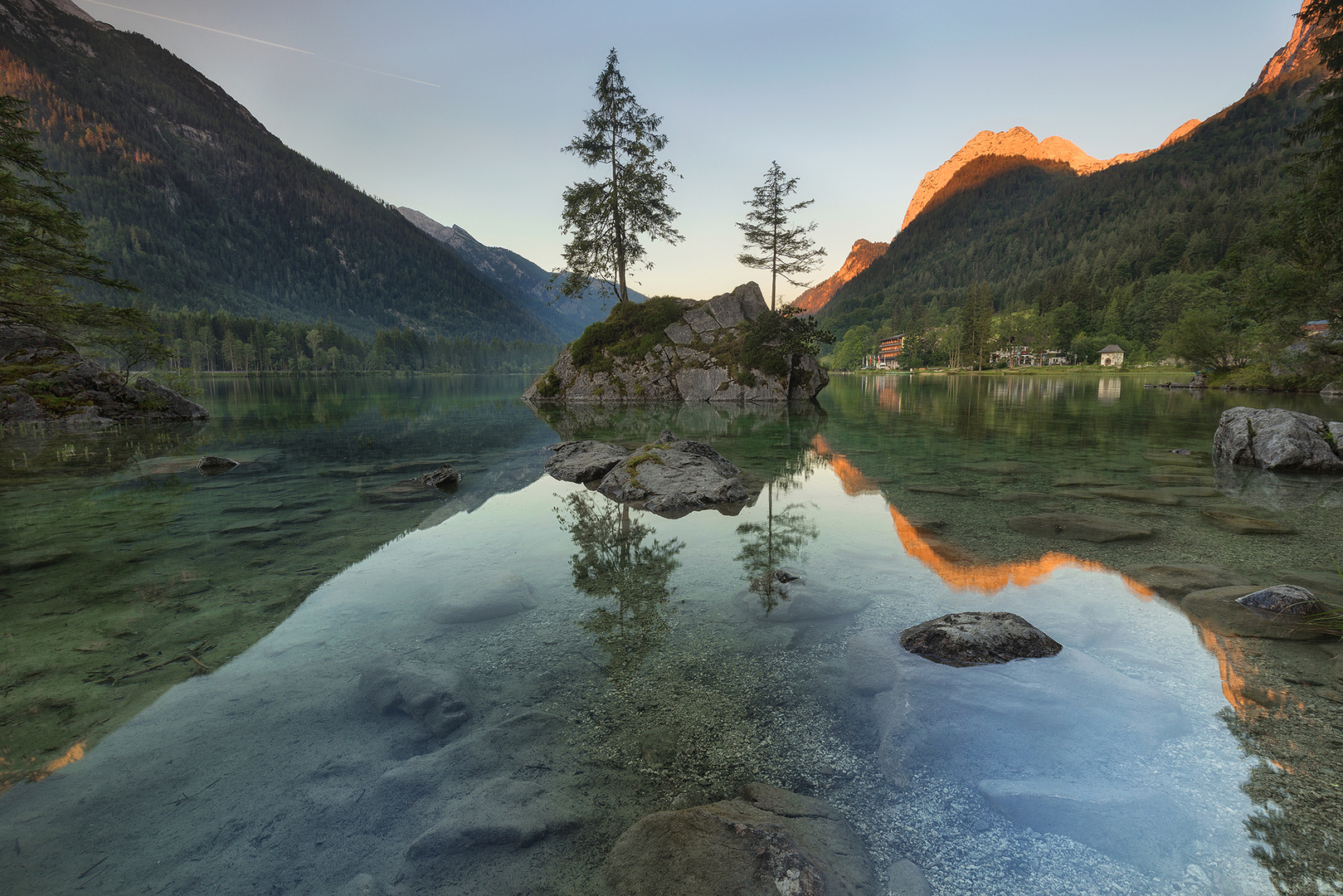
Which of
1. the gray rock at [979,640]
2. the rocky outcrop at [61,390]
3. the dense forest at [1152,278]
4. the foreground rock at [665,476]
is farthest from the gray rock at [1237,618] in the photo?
the rocky outcrop at [61,390]

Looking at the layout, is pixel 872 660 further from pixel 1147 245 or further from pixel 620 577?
pixel 1147 245

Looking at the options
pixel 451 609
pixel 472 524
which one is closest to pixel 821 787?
pixel 451 609

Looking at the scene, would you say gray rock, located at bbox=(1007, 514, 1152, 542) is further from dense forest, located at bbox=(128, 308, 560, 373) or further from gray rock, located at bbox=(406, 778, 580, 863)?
dense forest, located at bbox=(128, 308, 560, 373)

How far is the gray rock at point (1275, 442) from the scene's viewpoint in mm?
13203

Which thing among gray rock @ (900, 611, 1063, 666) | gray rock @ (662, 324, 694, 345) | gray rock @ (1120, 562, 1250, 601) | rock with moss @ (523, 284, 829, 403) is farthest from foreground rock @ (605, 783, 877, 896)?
A: gray rock @ (662, 324, 694, 345)

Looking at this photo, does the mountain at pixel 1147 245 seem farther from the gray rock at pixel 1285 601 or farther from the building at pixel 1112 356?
the gray rock at pixel 1285 601

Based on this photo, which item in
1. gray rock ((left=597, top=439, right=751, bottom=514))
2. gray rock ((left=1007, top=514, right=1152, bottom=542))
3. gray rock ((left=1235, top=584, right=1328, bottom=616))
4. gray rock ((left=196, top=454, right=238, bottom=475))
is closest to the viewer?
gray rock ((left=1235, top=584, right=1328, bottom=616))

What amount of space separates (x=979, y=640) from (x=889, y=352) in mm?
186090

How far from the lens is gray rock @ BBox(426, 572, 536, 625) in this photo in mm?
6145

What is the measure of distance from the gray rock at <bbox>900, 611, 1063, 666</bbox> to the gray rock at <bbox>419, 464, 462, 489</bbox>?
439 inches

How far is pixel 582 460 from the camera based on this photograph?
1498 centimetres

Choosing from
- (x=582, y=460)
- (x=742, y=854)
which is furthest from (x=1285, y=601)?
(x=582, y=460)

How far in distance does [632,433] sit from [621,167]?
27.2 metres

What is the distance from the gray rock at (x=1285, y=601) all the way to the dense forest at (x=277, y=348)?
417 feet
